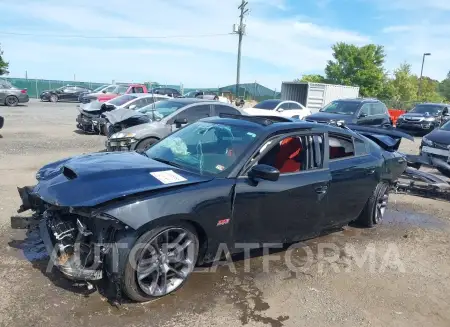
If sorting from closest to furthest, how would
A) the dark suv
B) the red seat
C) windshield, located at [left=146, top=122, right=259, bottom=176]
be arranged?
1. windshield, located at [left=146, top=122, right=259, bottom=176]
2. the red seat
3. the dark suv

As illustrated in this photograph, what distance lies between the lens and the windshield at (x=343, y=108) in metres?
14.6

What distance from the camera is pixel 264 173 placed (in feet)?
11.8

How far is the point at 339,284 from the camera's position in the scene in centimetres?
393

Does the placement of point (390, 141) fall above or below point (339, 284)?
above

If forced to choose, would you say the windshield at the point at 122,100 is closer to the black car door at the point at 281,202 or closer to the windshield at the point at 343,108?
the windshield at the point at 343,108

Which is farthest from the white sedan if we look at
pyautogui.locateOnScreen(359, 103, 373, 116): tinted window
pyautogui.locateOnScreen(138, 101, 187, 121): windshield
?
pyautogui.locateOnScreen(138, 101, 187, 121): windshield

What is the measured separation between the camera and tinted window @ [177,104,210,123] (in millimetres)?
9516

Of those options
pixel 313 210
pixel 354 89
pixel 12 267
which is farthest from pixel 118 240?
pixel 354 89

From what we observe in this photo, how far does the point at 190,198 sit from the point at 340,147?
2.32 metres

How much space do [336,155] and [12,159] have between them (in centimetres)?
730

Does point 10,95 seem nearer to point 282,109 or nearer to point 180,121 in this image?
point 282,109

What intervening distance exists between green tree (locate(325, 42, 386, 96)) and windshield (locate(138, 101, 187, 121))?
46733 millimetres

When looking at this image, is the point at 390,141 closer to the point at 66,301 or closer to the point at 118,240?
the point at 118,240

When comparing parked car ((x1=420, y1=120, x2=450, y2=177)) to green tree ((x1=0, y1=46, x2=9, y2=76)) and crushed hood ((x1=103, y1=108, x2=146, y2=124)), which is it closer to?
crushed hood ((x1=103, y1=108, x2=146, y2=124))
